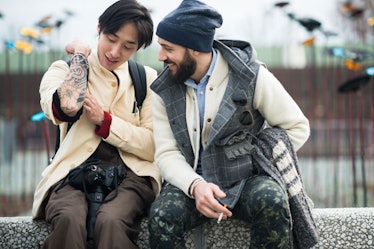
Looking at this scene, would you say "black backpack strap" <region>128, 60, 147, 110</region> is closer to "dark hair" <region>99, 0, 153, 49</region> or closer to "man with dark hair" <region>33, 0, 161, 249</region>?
"man with dark hair" <region>33, 0, 161, 249</region>

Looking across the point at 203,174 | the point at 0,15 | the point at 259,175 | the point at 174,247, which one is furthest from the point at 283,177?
the point at 0,15

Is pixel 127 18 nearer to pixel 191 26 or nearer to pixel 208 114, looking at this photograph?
pixel 191 26

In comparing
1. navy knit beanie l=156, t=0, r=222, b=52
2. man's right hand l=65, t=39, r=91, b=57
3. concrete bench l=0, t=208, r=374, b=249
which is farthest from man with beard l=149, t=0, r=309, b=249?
man's right hand l=65, t=39, r=91, b=57

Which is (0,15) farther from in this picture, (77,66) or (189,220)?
(189,220)

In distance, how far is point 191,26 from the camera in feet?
10.1

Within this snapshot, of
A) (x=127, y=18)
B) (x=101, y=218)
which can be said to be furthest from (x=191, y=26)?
(x=101, y=218)

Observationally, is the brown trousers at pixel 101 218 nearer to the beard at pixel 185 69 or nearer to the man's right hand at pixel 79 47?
the beard at pixel 185 69

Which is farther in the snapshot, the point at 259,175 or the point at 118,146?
the point at 118,146

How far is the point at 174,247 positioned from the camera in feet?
9.26

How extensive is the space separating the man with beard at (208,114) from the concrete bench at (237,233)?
0.13 m

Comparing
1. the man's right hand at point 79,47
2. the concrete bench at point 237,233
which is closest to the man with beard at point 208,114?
the concrete bench at point 237,233

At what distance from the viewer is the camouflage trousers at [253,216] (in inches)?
109

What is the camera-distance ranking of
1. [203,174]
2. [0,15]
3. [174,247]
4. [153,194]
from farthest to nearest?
1. [0,15]
2. [153,194]
3. [203,174]
4. [174,247]

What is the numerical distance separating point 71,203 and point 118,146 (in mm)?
406
